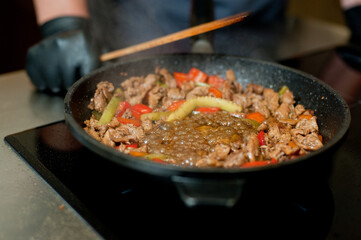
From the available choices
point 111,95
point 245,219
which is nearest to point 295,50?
point 111,95

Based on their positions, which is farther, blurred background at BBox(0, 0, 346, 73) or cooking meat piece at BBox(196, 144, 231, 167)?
blurred background at BBox(0, 0, 346, 73)

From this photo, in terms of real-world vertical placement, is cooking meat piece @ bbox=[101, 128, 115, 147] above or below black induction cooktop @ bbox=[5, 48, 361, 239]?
above

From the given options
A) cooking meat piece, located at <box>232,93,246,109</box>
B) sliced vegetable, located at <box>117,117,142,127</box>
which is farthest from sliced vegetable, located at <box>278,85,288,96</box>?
sliced vegetable, located at <box>117,117,142,127</box>

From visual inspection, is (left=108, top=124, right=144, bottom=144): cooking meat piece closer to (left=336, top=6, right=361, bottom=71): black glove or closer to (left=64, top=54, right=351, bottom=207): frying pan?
(left=64, top=54, right=351, bottom=207): frying pan

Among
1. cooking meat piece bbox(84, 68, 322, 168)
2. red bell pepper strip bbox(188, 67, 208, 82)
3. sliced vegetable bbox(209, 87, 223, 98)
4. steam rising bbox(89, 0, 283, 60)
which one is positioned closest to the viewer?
cooking meat piece bbox(84, 68, 322, 168)

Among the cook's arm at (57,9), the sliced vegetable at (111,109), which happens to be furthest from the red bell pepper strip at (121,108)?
the cook's arm at (57,9)

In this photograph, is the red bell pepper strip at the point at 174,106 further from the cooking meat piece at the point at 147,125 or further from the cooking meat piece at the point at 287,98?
the cooking meat piece at the point at 287,98

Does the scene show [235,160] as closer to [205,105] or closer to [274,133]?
[274,133]
